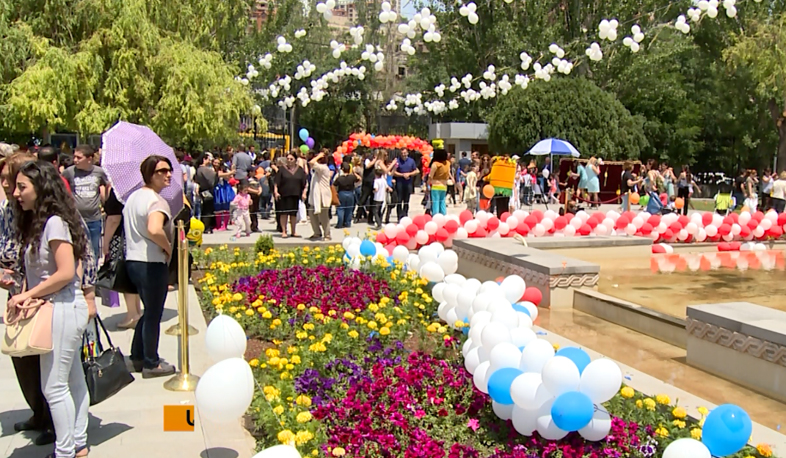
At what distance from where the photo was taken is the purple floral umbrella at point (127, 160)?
22.0 ft

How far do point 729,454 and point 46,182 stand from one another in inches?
156

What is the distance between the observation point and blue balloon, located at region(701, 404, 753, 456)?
4078 mm

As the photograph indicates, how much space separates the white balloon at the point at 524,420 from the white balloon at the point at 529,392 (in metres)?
0.06

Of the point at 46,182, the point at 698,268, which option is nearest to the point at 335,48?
the point at 698,268

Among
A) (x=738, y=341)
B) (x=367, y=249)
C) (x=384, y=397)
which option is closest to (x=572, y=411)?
(x=384, y=397)

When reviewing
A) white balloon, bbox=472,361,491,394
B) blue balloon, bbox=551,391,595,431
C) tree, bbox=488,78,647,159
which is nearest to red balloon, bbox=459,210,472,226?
white balloon, bbox=472,361,491,394

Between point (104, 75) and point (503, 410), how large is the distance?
18929mm

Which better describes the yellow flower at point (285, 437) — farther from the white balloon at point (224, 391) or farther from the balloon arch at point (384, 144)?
the balloon arch at point (384, 144)

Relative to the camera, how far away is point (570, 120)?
99.3ft

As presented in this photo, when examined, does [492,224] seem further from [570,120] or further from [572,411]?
[570,120]

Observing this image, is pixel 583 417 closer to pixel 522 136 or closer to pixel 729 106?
pixel 522 136

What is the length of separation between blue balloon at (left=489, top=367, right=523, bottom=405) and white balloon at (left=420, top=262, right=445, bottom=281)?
3.90 meters

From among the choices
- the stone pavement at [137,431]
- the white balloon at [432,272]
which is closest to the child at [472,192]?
the white balloon at [432,272]

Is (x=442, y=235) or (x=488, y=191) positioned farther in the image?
(x=488, y=191)
